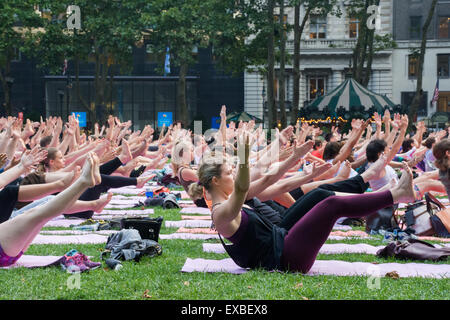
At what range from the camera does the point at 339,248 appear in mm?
8398

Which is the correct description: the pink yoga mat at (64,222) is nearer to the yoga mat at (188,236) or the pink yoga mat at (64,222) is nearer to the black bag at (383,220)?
the yoga mat at (188,236)

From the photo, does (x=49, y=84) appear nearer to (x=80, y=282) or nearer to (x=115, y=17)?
(x=115, y=17)

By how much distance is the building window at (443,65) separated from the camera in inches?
2101

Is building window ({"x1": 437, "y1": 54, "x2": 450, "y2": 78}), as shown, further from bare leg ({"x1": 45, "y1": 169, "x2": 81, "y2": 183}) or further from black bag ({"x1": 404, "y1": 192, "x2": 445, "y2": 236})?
bare leg ({"x1": 45, "y1": 169, "x2": 81, "y2": 183})

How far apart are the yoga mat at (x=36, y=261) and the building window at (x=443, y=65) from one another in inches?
1972

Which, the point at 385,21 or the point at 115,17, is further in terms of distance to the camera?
the point at 385,21

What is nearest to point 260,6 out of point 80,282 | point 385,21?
point 385,21

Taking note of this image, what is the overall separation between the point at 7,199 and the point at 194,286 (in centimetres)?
231

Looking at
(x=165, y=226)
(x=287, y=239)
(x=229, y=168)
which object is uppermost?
(x=229, y=168)

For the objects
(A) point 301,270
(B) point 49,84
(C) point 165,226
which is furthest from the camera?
(B) point 49,84

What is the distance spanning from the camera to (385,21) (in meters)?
52.9

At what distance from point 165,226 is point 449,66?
4757cm

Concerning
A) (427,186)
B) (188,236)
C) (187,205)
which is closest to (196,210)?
(187,205)

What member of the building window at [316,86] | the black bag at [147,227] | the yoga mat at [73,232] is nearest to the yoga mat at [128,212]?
the yoga mat at [73,232]
